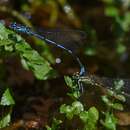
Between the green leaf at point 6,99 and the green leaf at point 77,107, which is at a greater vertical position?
the green leaf at point 6,99

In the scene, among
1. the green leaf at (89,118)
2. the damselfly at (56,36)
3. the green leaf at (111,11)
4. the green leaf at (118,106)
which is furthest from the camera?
the green leaf at (111,11)

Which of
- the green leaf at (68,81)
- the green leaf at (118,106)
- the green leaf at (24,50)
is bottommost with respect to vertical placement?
the green leaf at (118,106)

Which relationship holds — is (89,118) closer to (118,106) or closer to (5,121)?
(118,106)

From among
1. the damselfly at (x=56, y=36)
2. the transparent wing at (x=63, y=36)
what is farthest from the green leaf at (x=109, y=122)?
the transparent wing at (x=63, y=36)

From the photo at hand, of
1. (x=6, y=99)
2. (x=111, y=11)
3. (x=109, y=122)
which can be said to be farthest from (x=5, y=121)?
(x=111, y=11)

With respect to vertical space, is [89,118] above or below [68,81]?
below

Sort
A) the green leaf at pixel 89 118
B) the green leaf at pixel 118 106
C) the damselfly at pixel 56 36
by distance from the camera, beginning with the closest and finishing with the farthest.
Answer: the green leaf at pixel 89 118 < the green leaf at pixel 118 106 < the damselfly at pixel 56 36

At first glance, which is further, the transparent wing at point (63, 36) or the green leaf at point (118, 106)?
the transparent wing at point (63, 36)

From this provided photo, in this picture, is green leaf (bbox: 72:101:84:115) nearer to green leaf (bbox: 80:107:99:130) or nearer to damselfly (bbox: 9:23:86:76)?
green leaf (bbox: 80:107:99:130)

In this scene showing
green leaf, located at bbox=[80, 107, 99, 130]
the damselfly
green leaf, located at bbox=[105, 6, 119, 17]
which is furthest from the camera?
green leaf, located at bbox=[105, 6, 119, 17]

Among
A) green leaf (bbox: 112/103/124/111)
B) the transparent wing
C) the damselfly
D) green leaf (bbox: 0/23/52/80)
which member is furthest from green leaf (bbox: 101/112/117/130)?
the transparent wing

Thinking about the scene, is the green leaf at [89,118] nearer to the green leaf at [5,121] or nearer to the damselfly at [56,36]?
the damselfly at [56,36]

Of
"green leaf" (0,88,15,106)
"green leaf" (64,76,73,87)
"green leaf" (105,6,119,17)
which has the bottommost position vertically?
"green leaf" (0,88,15,106)
